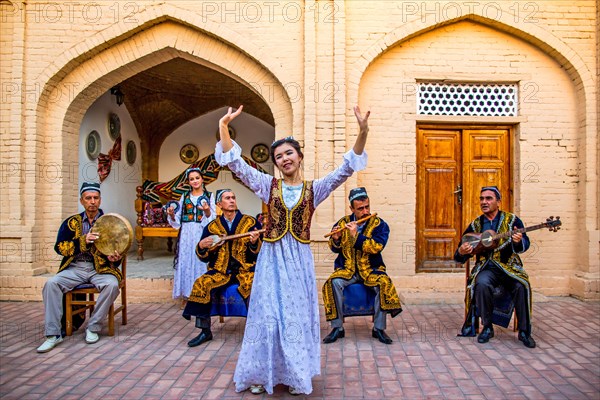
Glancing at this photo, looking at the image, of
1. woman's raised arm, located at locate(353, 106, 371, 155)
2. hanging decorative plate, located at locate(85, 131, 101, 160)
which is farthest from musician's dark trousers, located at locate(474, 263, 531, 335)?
hanging decorative plate, located at locate(85, 131, 101, 160)

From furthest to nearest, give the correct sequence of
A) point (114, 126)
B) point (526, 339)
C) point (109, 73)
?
point (114, 126)
point (109, 73)
point (526, 339)

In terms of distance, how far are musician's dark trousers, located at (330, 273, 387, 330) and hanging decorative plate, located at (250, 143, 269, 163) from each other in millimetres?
6265

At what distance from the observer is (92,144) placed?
8164mm

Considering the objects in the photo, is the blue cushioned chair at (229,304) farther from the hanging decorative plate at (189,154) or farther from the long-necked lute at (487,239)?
the hanging decorative plate at (189,154)

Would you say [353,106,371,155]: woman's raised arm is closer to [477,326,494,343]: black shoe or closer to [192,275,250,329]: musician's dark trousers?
[192,275,250,329]: musician's dark trousers

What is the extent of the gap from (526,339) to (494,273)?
0.71 m

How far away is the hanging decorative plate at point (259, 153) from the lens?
35.8ft

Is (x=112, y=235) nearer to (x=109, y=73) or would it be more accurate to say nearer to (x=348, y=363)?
(x=348, y=363)

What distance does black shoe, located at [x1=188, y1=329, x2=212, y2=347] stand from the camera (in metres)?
4.76

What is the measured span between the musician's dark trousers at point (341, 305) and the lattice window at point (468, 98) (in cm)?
320

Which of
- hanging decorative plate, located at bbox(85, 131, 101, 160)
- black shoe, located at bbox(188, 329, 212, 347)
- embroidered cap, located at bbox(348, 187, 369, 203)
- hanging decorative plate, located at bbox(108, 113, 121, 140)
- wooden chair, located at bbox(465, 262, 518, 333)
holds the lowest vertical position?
black shoe, located at bbox(188, 329, 212, 347)

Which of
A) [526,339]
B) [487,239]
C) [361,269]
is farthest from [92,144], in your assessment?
[526,339]

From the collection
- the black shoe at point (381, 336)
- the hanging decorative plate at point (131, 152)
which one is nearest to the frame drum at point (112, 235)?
the black shoe at point (381, 336)

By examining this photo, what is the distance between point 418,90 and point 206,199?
3.47 metres
